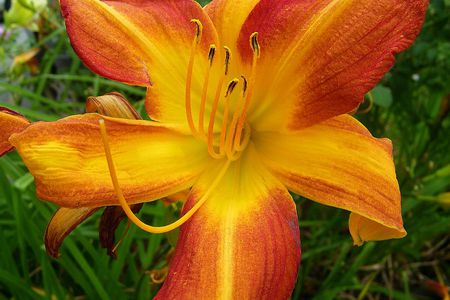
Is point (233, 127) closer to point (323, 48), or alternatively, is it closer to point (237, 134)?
point (237, 134)

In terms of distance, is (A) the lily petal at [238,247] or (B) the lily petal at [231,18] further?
(B) the lily petal at [231,18]

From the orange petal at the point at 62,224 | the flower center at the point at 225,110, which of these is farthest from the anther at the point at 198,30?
the orange petal at the point at 62,224

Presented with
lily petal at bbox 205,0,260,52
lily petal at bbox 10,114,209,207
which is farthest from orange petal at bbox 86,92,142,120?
lily petal at bbox 205,0,260,52

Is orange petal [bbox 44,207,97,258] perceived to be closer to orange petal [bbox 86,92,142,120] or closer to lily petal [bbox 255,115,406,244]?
orange petal [bbox 86,92,142,120]

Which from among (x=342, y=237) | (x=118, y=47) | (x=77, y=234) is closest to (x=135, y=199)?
(x=118, y=47)

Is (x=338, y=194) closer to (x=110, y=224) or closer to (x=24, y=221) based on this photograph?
(x=110, y=224)

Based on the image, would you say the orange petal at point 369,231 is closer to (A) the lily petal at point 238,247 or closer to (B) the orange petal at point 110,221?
(A) the lily petal at point 238,247

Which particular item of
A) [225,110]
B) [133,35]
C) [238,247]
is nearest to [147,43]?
[133,35]
